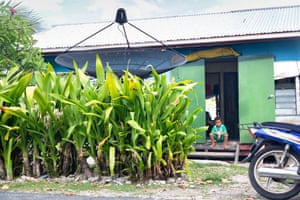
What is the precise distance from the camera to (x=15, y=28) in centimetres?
680

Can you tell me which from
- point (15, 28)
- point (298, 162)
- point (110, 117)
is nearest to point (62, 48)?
point (15, 28)

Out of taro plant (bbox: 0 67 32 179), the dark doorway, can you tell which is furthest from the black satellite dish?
the dark doorway

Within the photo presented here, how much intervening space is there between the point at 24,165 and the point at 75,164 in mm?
661

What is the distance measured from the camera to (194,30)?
9.85 m

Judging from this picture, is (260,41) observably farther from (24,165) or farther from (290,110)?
(24,165)

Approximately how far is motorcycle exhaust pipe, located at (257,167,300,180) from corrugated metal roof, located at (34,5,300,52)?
4.49m

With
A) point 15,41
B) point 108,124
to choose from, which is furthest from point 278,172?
point 15,41

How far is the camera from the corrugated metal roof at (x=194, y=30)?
841 cm

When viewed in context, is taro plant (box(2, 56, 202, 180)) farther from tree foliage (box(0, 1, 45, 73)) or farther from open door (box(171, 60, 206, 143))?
open door (box(171, 60, 206, 143))

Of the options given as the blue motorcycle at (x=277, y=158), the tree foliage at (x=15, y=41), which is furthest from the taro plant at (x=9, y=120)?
the blue motorcycle at (x=277, y=158)

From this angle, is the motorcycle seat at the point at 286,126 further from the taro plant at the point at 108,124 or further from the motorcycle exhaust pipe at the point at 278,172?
the taro plant at the point at 108,124

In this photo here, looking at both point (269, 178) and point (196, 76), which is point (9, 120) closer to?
point (269, 178)

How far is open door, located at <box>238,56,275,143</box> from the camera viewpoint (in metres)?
8.25

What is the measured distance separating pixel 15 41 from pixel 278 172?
4971mm
